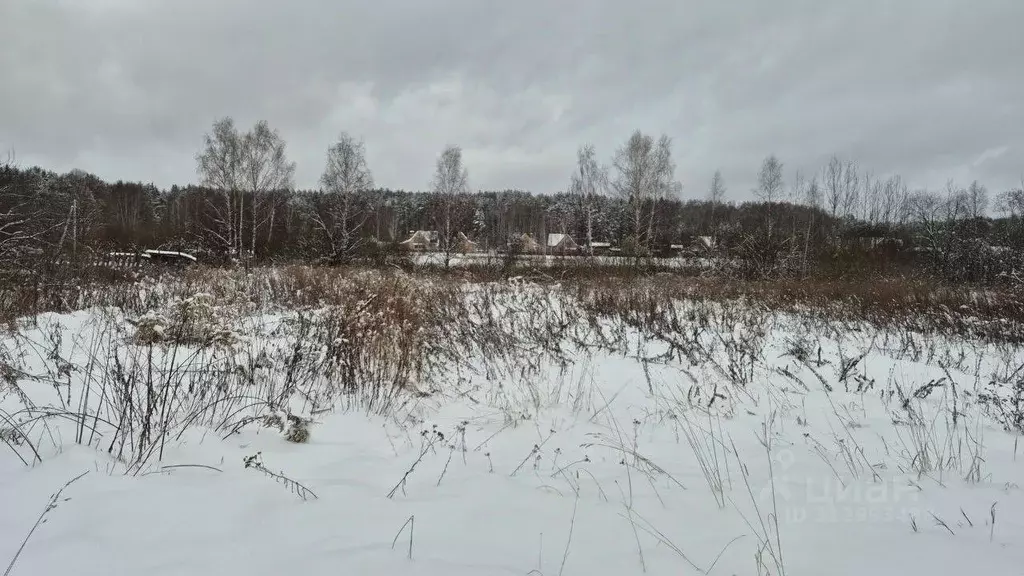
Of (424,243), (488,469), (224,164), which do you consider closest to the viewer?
(488,469)

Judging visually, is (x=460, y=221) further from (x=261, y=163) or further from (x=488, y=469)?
(x=488, y=469)

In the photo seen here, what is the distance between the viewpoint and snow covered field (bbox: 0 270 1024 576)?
60.8 inches

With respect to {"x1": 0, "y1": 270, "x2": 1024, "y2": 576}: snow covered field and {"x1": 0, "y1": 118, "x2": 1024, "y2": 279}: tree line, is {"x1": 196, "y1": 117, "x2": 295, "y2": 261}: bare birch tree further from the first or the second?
{"x1": 0, "y1": 270, "x2": 1024, "y2": 576}: snow covered field

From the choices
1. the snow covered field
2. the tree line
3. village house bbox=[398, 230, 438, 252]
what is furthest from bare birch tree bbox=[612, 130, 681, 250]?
the snow covered field

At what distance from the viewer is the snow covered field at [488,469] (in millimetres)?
1544

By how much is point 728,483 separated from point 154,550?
2379mm

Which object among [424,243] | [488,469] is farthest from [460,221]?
[488,469]

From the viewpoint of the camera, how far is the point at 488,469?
2.37m

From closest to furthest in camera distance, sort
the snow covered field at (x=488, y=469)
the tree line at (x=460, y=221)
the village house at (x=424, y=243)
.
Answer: the snow covered field at (x=488, y=469)
the tree line at (x=460, y=221)
the village house at (x=424, y=243)

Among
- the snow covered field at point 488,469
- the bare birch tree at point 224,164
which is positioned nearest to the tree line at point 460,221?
the bare birch tree at point 224,164

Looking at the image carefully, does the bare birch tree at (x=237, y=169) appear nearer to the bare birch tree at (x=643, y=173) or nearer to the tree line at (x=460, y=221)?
the tree line at (x=460, y=221)

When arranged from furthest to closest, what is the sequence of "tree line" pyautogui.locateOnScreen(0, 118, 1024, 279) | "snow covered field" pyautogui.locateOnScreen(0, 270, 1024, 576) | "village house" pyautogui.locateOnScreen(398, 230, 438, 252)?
"village house" pyautogui.locateOnScreen(398, 230, 438, 252)
"tree line" pyautogui.locateOnScreen(0, 118, 1024, 279)
"snow covered field" pyautogui.locateOnScreen(0, 270, 1024, 576)

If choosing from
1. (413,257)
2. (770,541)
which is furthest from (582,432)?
(413,257)


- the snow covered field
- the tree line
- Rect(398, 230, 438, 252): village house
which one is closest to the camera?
the snow covered field
